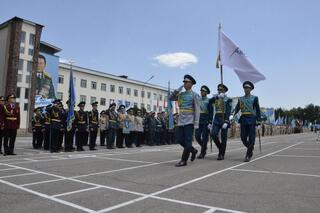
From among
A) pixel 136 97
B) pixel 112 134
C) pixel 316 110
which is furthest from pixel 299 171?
pixel 316 110

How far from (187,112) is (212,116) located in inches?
81.9


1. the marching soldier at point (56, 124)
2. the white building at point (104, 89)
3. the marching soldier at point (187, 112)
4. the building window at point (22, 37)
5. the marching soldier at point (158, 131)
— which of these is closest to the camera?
the marching soldier at point (187, 112)

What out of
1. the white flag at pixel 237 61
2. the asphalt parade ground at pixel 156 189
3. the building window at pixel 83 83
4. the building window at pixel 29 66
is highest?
the building window at pixel 83 83

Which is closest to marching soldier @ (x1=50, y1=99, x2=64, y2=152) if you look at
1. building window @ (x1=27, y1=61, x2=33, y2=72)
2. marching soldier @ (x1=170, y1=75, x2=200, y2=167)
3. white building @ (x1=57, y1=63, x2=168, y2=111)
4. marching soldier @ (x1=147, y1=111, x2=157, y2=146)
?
marching soldier @ (x1=170, y1=75, x2=200, y2=167)

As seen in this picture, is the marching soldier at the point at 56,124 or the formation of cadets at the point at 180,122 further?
the marching soldier at the point at 56,124

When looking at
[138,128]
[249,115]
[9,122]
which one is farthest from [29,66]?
[249,115]

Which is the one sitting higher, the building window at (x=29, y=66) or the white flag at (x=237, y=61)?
the building window at (x=29, y=66)

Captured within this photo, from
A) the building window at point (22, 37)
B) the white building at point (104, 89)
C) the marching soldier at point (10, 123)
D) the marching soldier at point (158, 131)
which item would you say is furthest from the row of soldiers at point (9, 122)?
the white building at point (104, 89)

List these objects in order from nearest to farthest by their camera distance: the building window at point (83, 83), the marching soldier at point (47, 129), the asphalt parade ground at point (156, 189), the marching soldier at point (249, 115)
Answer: the asphalt parade ground at point (156, 189) < the marching soldier at point (249, 115) < the marching soldier at point (47, 129) < the building window at point (83, 83)

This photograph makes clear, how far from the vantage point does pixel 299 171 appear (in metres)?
7.92

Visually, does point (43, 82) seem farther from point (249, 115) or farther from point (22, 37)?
point (249, 115)

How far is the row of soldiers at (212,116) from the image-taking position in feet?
30.1

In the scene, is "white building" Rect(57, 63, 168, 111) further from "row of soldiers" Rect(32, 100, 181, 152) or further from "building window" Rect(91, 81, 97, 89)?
"row of soldiers" Rect(32, 100, 181, 152)

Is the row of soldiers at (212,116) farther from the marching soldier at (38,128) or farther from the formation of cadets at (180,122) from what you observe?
the marching soldier at (38,128)
